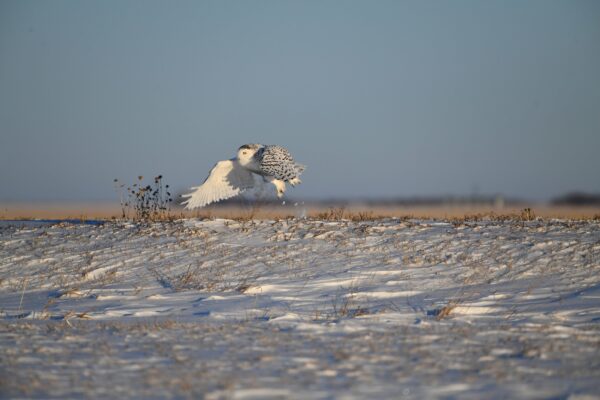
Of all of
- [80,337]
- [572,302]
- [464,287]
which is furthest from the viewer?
[464,287]

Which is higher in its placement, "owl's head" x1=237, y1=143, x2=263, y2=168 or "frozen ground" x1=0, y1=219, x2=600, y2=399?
"owl's head" x1=237, y1=143, x2=263, y2=168

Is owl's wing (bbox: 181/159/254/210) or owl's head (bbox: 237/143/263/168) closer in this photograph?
owl's wing (bbox: 181/159/254/210)

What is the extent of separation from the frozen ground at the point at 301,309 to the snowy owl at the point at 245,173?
5.72ft

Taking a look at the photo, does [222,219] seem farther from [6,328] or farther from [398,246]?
[6,328]

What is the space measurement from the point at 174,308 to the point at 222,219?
4.41m

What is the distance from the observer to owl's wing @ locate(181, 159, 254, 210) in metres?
14.4

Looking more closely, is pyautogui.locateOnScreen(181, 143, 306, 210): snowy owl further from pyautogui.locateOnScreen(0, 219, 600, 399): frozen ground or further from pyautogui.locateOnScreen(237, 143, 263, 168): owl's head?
pyautogui.locateOnScreen(0, 219, 600, 399): frozen ground

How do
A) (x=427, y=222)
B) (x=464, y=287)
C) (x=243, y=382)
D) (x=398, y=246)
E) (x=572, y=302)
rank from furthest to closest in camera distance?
(x=427, y=222), (x=398, y=246), (x=464, y=287), (x=572, y=302), (x=243, y=382)

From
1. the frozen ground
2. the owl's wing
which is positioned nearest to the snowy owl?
the owl's wing

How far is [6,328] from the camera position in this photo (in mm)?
7727

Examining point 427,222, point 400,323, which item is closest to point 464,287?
point 400,323

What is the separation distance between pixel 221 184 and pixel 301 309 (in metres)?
6.63

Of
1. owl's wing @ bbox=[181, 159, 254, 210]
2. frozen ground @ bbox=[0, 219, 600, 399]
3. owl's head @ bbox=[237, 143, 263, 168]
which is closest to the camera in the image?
frozen ground @ bbox=[0, 219, 600, 399]

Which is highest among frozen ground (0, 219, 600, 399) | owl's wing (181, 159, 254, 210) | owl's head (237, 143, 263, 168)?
owl's head (237, 143, 263, 168)
